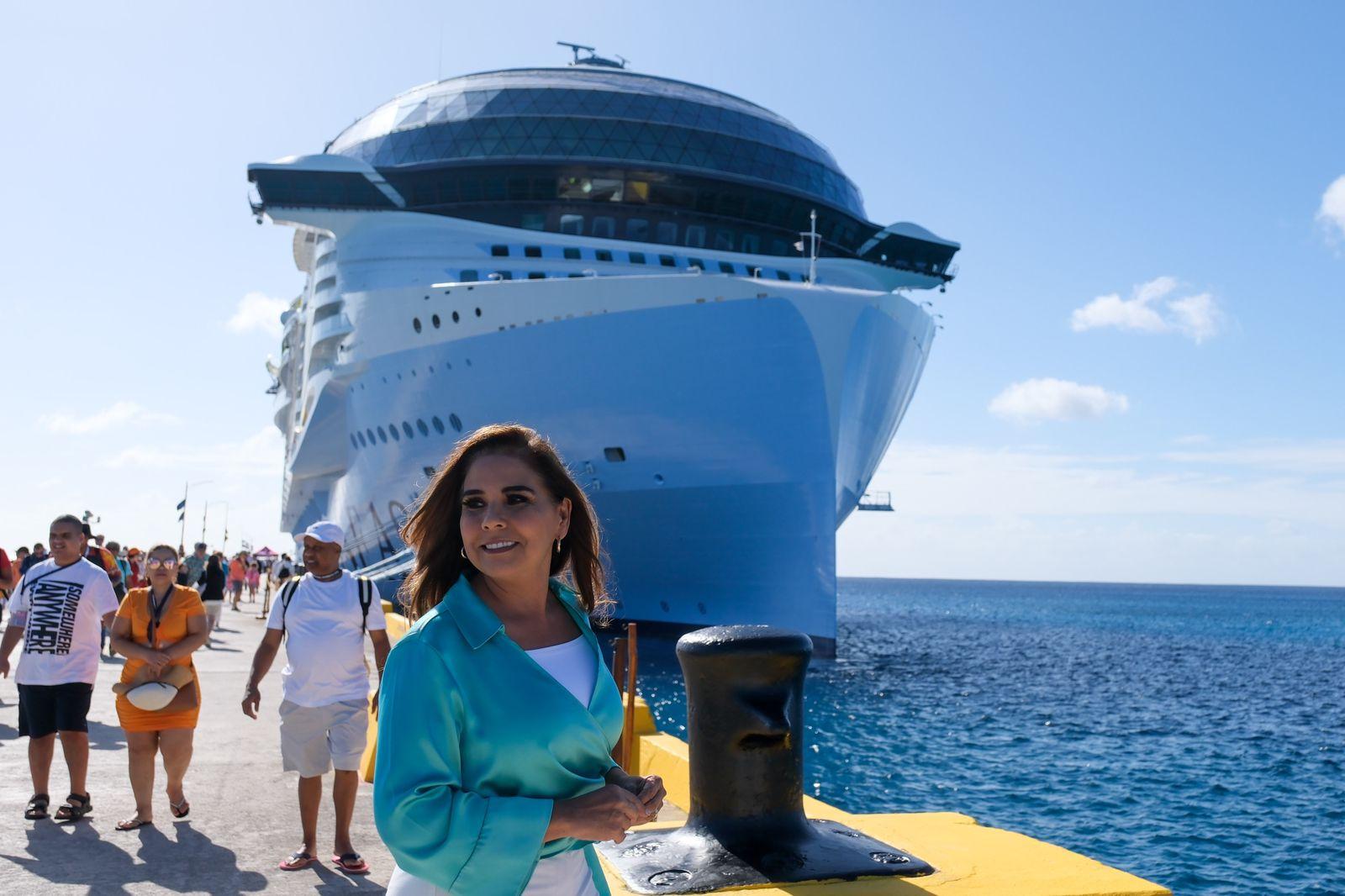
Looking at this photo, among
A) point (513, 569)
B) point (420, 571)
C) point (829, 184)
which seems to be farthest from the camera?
point (829, 184)

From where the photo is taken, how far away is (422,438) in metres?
24.3

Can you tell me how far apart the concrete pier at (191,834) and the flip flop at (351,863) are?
37 mm

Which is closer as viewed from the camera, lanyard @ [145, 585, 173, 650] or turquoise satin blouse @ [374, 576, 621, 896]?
turquoise satin blouse @ [374, 576, 621, 896]

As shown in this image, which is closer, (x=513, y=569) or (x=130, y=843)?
(x=513, y=569)

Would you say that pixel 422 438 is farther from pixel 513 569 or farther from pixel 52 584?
pixel 513 569

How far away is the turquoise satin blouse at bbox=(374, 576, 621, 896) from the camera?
171 cm

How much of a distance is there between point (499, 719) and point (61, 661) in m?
5.11

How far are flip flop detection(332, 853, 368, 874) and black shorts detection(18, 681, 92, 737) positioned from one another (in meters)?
1.95

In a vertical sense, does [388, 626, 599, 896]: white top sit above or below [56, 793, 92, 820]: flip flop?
above

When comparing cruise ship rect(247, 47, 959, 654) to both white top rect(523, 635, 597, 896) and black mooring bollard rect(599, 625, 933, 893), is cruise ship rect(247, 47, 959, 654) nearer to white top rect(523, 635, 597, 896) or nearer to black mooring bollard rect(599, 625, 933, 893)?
black mooring bollard rect(599, 625, 933, 893)

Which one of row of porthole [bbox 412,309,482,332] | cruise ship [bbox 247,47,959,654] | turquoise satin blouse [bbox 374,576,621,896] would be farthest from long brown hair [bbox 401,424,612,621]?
row of porthole [bbox 412,309,482,332]

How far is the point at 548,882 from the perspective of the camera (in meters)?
1.86

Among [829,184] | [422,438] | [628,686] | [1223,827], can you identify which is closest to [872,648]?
[829,184]

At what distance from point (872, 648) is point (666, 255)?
16.6 m
